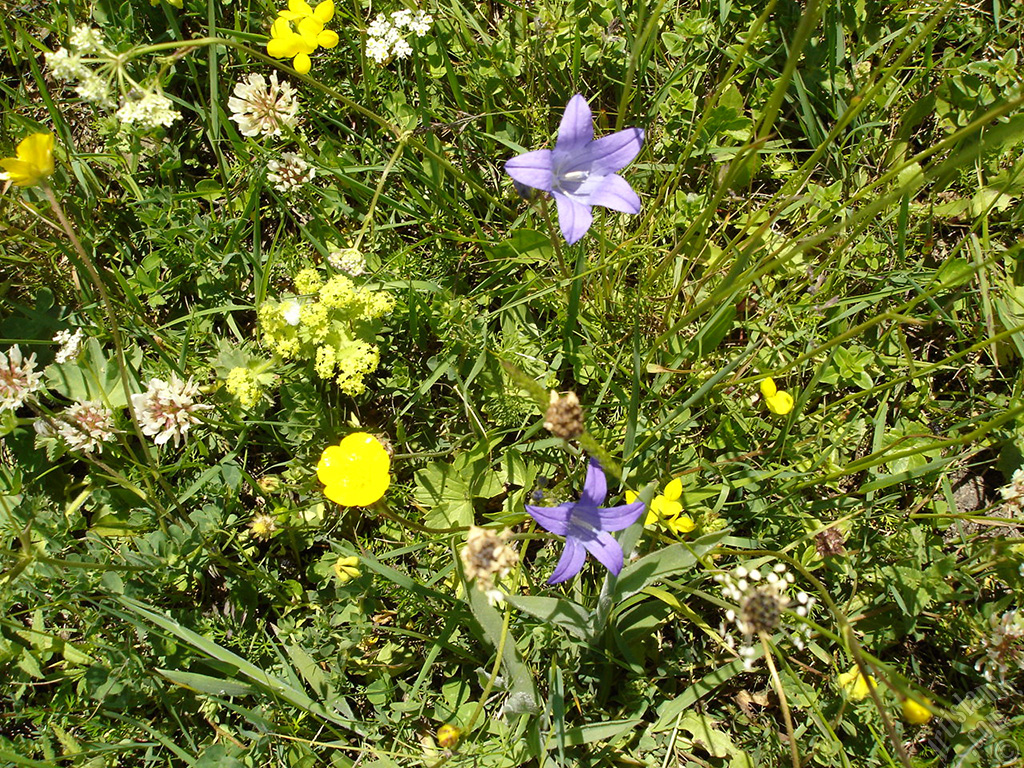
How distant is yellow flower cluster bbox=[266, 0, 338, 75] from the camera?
3.28 m

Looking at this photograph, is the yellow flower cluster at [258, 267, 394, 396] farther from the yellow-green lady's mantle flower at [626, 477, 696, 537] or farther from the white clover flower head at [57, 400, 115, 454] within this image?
the yellow-green lady's mantle flower at [626, 477, 696, 537]

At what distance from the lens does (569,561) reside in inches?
95.0

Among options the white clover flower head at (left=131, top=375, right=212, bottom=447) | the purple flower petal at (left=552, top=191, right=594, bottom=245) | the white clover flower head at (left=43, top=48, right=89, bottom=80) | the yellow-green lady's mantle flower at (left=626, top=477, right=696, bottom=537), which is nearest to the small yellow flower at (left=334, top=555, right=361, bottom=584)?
the white clover flower head at (left=131, top=375, right=212, bottom=447)

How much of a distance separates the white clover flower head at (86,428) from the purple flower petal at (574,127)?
240 centimetres

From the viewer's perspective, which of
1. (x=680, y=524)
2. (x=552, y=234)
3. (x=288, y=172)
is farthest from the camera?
(x=288, y=172)

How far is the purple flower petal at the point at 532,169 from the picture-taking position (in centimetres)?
239

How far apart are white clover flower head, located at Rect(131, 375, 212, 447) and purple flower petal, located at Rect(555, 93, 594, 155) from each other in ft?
6.55

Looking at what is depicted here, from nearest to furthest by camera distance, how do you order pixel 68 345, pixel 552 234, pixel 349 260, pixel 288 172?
pixel 552 234, pixel 349 260, pixel 68 345, pixel 288 172

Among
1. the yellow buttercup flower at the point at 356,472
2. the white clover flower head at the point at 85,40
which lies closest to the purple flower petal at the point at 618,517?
the yellow buttercup flower at the point at 356,472

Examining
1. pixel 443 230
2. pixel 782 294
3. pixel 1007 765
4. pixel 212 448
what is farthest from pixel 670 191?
pixel 1007 765

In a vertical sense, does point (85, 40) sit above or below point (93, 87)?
above

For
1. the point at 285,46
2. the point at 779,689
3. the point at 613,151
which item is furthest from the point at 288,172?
the point at 779,689

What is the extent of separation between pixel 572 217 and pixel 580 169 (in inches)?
15.2

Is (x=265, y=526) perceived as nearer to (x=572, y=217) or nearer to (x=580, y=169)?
(x=572, y=217)
